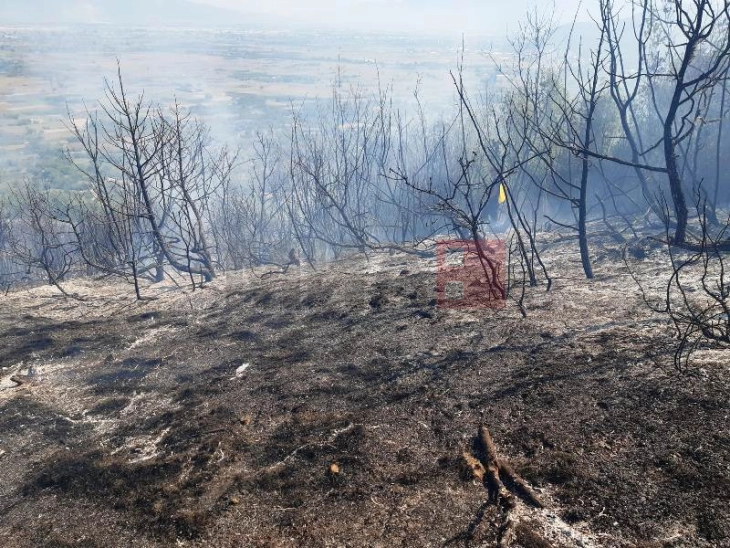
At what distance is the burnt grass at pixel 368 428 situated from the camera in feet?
9.64

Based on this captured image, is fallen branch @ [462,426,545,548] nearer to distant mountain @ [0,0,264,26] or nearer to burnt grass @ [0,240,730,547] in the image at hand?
burnt grass @ [0,240,730,547]

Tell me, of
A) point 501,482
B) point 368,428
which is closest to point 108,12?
point 368,428

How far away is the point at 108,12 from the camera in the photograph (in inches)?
4466

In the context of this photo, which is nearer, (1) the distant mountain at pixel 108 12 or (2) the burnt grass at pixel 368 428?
(2) the burnt grass at pixel 368 428

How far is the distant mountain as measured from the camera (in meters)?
99.4

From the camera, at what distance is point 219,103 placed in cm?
4306

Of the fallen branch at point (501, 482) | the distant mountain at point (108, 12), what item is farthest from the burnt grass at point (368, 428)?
the distant mountain at point (108, 12)

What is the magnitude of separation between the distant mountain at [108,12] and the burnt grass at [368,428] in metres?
108

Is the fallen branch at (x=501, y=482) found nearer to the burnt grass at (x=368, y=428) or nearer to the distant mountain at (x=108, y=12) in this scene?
the burnt grass at (x=368, y=428)

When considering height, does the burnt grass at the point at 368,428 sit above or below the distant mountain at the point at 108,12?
below

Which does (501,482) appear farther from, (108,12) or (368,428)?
(108,12)

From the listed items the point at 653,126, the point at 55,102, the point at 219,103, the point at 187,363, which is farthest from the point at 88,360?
the point at 55,102

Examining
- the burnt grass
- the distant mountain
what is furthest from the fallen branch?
the distant mountain

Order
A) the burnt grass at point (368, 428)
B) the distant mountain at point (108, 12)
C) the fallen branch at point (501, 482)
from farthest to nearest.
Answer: the distant mountain at point (108, 12) → the burnt grass at point (368, 428) → the fallen branch at point (501, 482)
